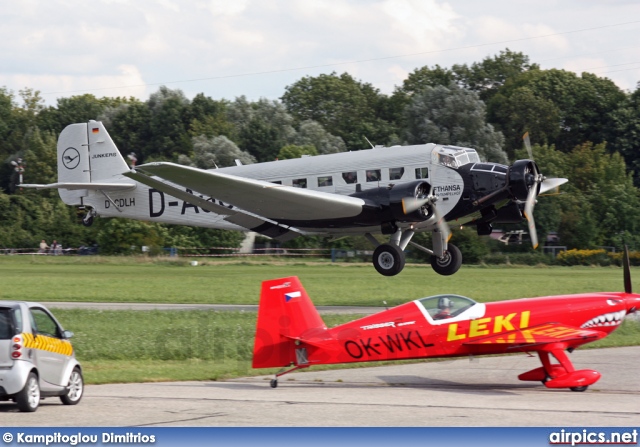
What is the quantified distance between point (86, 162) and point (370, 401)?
78.8 ft

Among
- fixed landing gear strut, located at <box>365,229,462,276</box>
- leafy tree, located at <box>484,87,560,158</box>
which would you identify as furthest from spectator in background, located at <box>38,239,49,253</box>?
leafy tree, located at <box>484,87,560,158</box>

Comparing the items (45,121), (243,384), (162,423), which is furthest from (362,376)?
(45,121)

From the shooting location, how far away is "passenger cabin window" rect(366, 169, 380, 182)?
28.6 metres

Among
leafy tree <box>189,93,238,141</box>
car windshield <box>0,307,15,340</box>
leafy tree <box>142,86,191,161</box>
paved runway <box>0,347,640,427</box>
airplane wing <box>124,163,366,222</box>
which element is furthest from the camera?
leafy tree <box>142,86,191,161</box>

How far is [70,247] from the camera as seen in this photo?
7175 centimetres

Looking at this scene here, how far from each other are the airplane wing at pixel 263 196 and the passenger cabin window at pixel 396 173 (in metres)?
1.27

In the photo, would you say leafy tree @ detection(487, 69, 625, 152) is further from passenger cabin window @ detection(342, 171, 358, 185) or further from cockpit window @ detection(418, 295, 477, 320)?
cockpit window @ detection(418, 295, 477, 320)

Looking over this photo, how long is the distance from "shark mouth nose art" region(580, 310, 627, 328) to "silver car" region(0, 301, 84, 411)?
316 inches

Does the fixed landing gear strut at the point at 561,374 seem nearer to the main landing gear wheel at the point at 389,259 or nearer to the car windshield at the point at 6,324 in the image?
the car windshield at the point at 6,324

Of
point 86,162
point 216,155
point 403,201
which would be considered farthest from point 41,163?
point 403,201

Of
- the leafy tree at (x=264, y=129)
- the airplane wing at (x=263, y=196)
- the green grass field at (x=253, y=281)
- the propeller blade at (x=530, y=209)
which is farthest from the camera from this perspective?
the leafy tree at (x=264, y=129)

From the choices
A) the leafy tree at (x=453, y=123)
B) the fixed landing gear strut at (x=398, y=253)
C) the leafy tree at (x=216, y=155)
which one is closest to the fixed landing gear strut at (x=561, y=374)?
the fixed landing gear strut at (x=398, y=253)

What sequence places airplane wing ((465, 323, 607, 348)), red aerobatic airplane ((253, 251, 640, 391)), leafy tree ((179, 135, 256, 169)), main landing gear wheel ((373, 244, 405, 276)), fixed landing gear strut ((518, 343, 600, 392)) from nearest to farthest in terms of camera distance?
fixed landing gear strut ((518, 343, 600, 392)), airplane wing ((465, 323, 607, 348)), red aerobatic airplane ((253, 251, 640, 391)), main landing gear wheel ((373, 244, 405, 276)), leafy tree ((179, 135, 256, 169))

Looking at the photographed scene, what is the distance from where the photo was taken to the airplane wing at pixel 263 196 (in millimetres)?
26469
